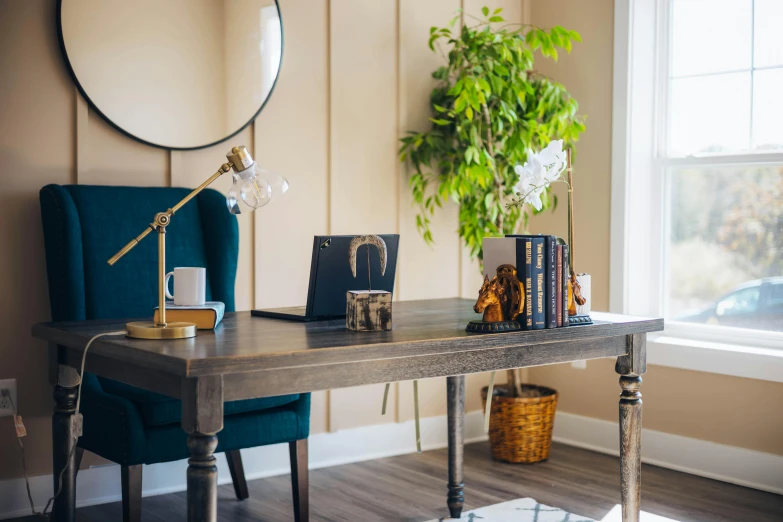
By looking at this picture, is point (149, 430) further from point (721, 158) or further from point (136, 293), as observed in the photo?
point (721, 158)

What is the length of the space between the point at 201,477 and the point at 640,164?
2.73 m

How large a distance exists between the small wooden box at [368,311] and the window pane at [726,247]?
2012 millimetres

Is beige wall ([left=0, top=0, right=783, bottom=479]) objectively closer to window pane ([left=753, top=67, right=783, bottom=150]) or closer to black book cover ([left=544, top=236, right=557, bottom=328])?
window pane ([left=753, top=67, right=783, bottom=150])

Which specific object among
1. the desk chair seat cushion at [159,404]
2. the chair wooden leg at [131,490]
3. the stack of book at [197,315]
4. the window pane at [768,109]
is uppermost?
the window pane at [768,109]

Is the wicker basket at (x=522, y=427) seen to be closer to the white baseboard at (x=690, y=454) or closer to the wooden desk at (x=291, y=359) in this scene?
the white baseboard at (x=690, y=454)

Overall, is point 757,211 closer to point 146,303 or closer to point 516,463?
point 516,463

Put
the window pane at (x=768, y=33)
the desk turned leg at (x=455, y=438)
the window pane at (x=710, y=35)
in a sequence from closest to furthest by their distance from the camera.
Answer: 1. the desk turned leg at (x=455, y=438)
2. the window pane at (x=768, y=33)
3. the window pane at (x=710, y=35)

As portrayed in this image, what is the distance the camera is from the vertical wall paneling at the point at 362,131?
3.55m

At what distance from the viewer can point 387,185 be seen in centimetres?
373

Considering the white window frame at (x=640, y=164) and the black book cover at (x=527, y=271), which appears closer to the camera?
the black book cover at (x=527, y=271)

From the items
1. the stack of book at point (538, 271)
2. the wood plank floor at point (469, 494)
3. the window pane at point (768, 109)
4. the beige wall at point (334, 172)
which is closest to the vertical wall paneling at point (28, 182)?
the beige wall at point (334, 172)

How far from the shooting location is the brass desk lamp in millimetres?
1885

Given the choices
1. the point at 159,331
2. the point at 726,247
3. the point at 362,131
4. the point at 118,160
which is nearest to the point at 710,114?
the point at 726,247

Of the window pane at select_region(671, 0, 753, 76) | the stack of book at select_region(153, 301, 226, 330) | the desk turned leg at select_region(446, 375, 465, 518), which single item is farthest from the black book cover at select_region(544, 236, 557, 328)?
the window pane at select_region(671, 0, 753, 76)
